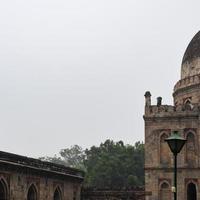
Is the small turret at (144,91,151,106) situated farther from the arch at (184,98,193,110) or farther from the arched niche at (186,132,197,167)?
the arched niche at (186,132,197,167)

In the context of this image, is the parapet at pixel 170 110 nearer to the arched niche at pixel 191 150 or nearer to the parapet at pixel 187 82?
the arched niche at pixel 191 150

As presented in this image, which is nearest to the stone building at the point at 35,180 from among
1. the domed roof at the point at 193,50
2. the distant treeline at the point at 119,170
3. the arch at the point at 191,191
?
the arch at the point at 191,191

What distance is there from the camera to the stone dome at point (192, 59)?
46531 mm

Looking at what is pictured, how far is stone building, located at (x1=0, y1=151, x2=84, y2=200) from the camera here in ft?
114

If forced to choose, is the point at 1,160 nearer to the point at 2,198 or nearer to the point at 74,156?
the point at 2,198

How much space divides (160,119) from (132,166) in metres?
23.9

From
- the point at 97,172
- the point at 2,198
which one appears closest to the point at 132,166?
the point at 97,172

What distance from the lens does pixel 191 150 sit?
42.9 metres

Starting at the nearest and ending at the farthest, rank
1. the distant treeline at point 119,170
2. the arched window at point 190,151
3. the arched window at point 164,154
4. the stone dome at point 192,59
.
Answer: the arched window at point 190,151, the arched window at point 164,154, the stone dome at point 192,59, the distant treeline at point 119,170

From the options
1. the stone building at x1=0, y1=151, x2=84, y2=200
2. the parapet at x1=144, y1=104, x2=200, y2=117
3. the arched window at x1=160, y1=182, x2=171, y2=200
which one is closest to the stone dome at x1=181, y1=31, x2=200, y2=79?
the parapet at x1=144, y1=104, x2=200, y2=117

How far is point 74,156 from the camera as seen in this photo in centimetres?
13900

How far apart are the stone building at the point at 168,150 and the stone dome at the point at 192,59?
1.37 meters

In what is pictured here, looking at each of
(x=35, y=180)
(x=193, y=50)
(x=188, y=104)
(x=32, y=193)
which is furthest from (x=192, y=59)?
(x=32, y=193)

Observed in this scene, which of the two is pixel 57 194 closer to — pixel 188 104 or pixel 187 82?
pixel 188 104
